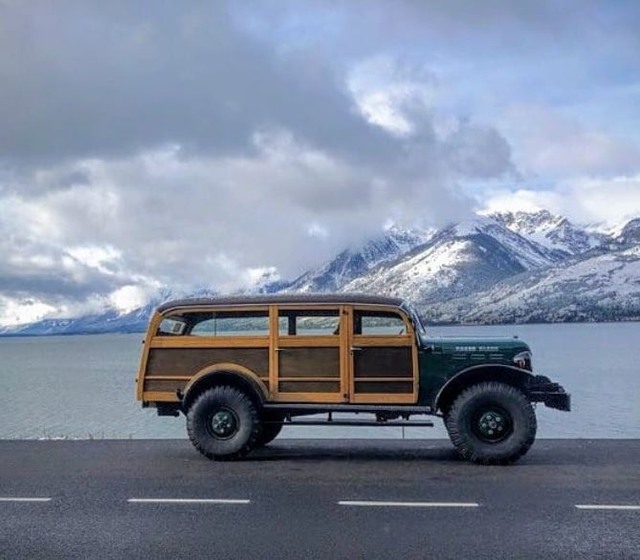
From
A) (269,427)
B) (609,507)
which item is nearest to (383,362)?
(269,427)

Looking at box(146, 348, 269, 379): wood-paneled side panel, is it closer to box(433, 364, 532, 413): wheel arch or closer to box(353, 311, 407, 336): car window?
box(353, 311, 407, 336): car window

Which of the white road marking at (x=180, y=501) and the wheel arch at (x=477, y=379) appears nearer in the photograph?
the white road marking at (x=180, y=501)

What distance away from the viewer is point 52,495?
1011 cm

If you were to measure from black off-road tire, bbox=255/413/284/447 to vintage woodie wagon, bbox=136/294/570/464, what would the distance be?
4cm

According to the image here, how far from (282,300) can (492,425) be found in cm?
339

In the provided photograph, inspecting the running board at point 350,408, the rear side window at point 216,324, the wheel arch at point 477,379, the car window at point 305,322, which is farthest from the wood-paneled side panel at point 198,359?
the wheel arch at point 477,379

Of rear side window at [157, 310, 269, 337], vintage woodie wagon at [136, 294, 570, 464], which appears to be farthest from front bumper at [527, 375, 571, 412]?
rear side window at [157, 310, 269, 337]

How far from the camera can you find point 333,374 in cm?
1256

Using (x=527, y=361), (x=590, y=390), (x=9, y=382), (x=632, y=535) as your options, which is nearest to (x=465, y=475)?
(x=527, y=361)

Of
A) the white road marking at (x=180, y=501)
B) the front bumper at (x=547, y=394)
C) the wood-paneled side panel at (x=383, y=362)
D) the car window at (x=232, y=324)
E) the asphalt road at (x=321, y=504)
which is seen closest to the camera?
the asphalt road at (x=321, y=504)

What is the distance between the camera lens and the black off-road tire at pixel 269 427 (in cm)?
1291

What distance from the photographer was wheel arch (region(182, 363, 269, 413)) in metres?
12.7

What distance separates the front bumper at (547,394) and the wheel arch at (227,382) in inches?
146

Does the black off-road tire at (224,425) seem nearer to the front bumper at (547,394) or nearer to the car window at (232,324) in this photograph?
the car window at (232,324)
